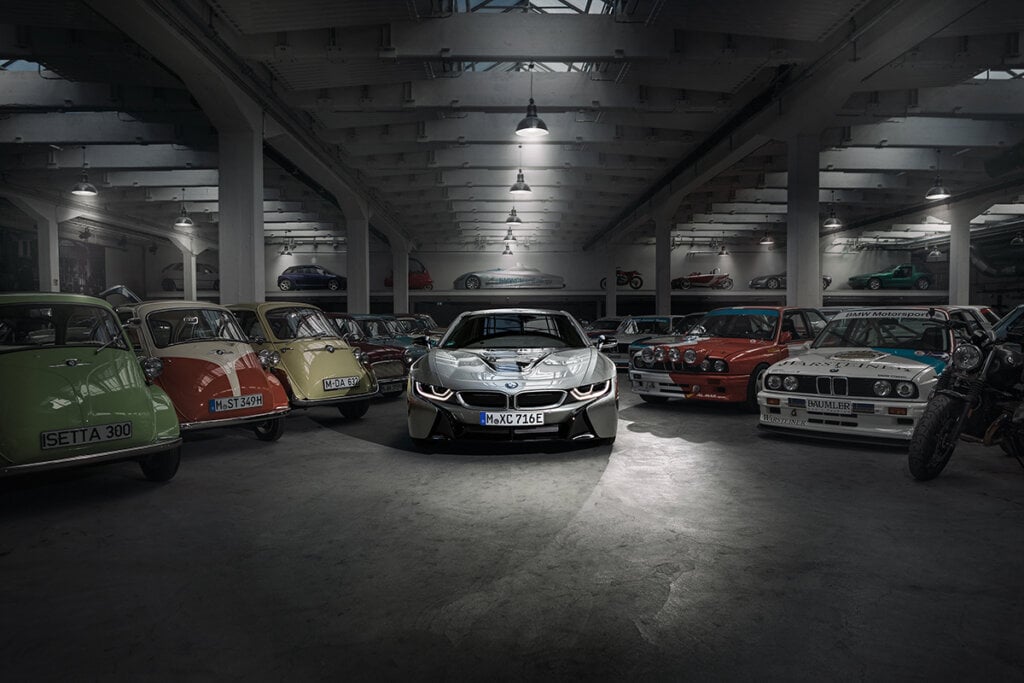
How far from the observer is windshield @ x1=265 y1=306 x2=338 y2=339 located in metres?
7.45

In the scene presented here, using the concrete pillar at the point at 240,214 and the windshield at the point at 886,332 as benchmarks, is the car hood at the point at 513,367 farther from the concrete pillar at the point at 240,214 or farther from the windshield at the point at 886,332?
the concrete pillar at the point at 240,214

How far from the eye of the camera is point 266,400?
19.6 feet

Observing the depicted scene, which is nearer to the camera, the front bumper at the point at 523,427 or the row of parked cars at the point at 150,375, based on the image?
the row of parked cars at the point at 150,375

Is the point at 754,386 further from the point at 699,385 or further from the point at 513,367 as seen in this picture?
the point at 513,367

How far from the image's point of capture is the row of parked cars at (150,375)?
4.02m

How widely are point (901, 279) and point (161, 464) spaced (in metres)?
32.4

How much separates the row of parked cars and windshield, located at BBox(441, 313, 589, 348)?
70cm

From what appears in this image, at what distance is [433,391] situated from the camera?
17.3ft

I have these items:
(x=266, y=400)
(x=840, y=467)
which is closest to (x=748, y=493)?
(x=840, y=467)

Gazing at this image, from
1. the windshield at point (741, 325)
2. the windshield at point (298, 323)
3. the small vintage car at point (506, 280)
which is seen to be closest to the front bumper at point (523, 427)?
the windshield at point (298, 323)

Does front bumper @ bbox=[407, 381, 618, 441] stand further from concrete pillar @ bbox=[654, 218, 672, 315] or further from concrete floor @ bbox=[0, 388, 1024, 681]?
concrete pillar @ bbox=[654, 218, 672, 315]

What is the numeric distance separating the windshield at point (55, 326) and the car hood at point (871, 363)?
609 centimetres

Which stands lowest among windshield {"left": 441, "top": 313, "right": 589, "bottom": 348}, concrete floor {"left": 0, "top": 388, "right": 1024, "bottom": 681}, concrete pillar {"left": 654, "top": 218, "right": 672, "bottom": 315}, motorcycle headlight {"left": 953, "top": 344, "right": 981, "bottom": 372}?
concrete floor {"left": 0, "top": 388, "right": 1024, "bottom": 681}

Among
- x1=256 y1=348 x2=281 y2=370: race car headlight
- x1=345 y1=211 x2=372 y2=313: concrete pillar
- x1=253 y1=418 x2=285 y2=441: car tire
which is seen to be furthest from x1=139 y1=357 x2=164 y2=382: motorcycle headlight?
x1=345 y1=211 x2=372 y2=313: concrete pillar
